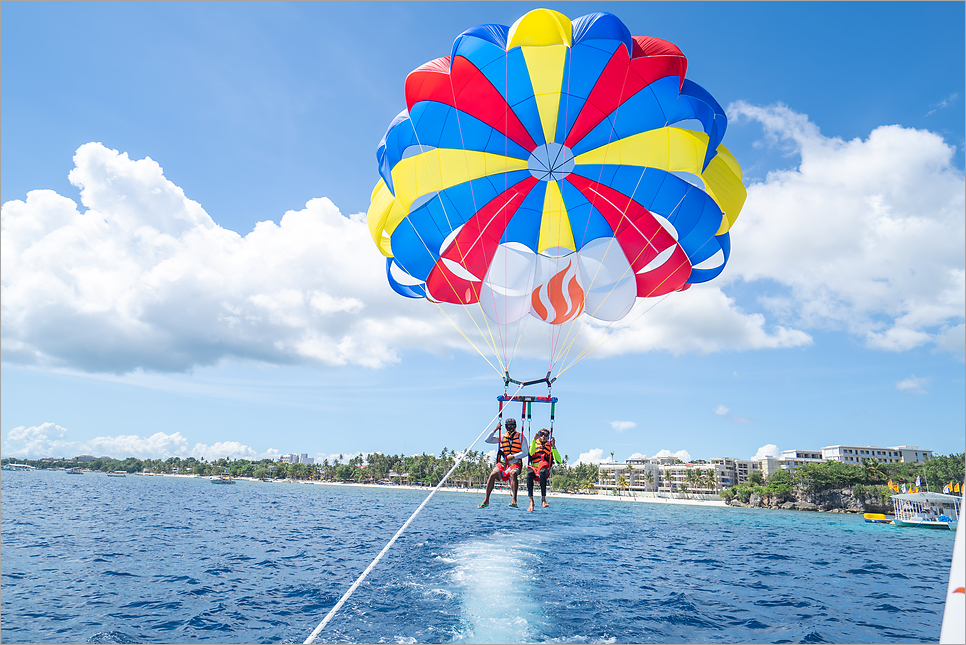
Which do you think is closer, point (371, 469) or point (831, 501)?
point (831, 501)

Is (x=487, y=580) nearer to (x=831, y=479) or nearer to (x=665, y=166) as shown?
(x=665, y=166)

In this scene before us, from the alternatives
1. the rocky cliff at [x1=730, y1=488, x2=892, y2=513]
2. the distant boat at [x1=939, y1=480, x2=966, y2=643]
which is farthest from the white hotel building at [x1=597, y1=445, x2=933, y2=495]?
the distant boat at [x1=939, y1=480, x2=966, y2=643]

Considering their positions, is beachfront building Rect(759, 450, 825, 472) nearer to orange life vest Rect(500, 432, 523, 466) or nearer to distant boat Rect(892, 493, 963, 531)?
distant boat Rect(892, 493, 963, 531)

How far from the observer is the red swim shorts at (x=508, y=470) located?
899 cm

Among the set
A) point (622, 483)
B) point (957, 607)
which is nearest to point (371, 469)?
point (622, 483)

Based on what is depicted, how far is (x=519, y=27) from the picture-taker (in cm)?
828

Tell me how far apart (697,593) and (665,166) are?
10935 millimetres

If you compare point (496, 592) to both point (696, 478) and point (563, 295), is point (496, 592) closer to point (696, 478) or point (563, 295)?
point (563, 295)

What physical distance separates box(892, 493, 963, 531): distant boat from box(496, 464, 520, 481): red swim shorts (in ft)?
166

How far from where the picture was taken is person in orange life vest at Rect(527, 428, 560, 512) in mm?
9406

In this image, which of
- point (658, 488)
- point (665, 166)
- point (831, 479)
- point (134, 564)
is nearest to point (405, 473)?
point (658, 488)

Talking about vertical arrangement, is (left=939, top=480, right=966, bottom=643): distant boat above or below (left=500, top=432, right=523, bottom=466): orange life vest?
below

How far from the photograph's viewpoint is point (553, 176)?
10398mm

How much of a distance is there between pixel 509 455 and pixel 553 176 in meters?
5.70
